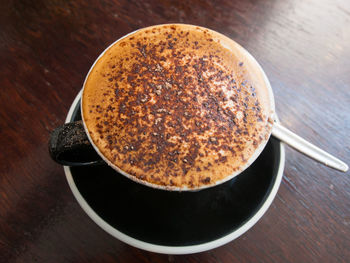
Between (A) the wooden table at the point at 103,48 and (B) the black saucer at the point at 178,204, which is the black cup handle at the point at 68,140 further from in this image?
(A) the wooden table at the point at 103,48

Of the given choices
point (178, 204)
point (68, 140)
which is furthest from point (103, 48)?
point (178, 204)

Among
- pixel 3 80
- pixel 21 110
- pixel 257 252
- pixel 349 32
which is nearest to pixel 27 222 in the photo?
pixel 21 110

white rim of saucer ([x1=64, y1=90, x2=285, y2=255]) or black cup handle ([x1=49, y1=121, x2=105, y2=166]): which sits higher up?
black cup handle ([x1=49, y1=121, x2=105, y2=166])

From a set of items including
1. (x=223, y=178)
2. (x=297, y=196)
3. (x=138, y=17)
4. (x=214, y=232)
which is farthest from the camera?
(x=138, y=17)

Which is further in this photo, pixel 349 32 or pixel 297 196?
pixel 349 32

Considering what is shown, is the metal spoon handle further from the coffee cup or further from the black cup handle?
the black cup handle

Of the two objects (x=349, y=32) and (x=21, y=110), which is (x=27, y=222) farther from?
(x=349, y=32)

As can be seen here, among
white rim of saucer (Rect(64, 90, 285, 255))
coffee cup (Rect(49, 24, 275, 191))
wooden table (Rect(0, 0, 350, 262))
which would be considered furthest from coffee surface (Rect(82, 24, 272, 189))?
wooden table (Rect(0, 0, 350, 262))
